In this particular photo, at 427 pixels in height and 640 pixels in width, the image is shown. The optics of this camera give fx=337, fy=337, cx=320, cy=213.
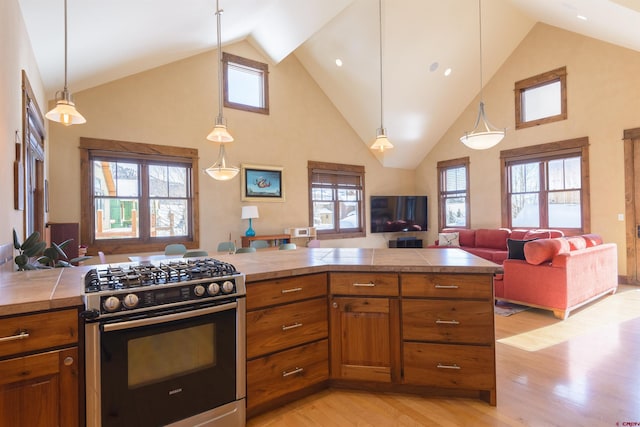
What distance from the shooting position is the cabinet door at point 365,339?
2.25 meters

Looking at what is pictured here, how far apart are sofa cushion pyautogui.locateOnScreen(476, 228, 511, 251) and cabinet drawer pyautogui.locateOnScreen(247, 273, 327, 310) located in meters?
5.65

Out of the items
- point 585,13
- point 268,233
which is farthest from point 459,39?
point 268,233

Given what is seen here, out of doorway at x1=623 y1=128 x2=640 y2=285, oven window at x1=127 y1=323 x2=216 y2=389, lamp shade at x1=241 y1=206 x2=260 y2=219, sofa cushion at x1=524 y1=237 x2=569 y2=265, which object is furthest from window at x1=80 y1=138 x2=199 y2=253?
doorway at x1=623 y1=128 x2=640 y2=285

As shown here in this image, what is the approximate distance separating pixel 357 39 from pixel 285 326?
544 cm

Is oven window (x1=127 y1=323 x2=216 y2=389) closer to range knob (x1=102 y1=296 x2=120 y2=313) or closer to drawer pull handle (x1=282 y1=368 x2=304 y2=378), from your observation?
range knob (x1=102 y1=296 x2=120 y2=313)

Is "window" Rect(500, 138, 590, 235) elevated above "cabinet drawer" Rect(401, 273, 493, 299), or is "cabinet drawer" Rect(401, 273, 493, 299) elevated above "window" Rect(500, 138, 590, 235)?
"window" Rect(500, 138, 590, 235)

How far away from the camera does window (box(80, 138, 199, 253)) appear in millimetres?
4973

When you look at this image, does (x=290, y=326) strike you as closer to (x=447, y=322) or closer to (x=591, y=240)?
(x=447, y=322)

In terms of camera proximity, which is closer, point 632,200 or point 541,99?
point 632,200

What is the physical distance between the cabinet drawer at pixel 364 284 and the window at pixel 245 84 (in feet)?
16.0

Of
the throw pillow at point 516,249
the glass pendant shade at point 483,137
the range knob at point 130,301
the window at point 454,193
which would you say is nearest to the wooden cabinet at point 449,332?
the range knob at point 130,301

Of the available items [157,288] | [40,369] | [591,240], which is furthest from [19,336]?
[591,240]

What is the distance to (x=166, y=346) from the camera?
169 cm

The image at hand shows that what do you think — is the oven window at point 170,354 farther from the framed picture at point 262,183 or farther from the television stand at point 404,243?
the television stand at point 404,243
